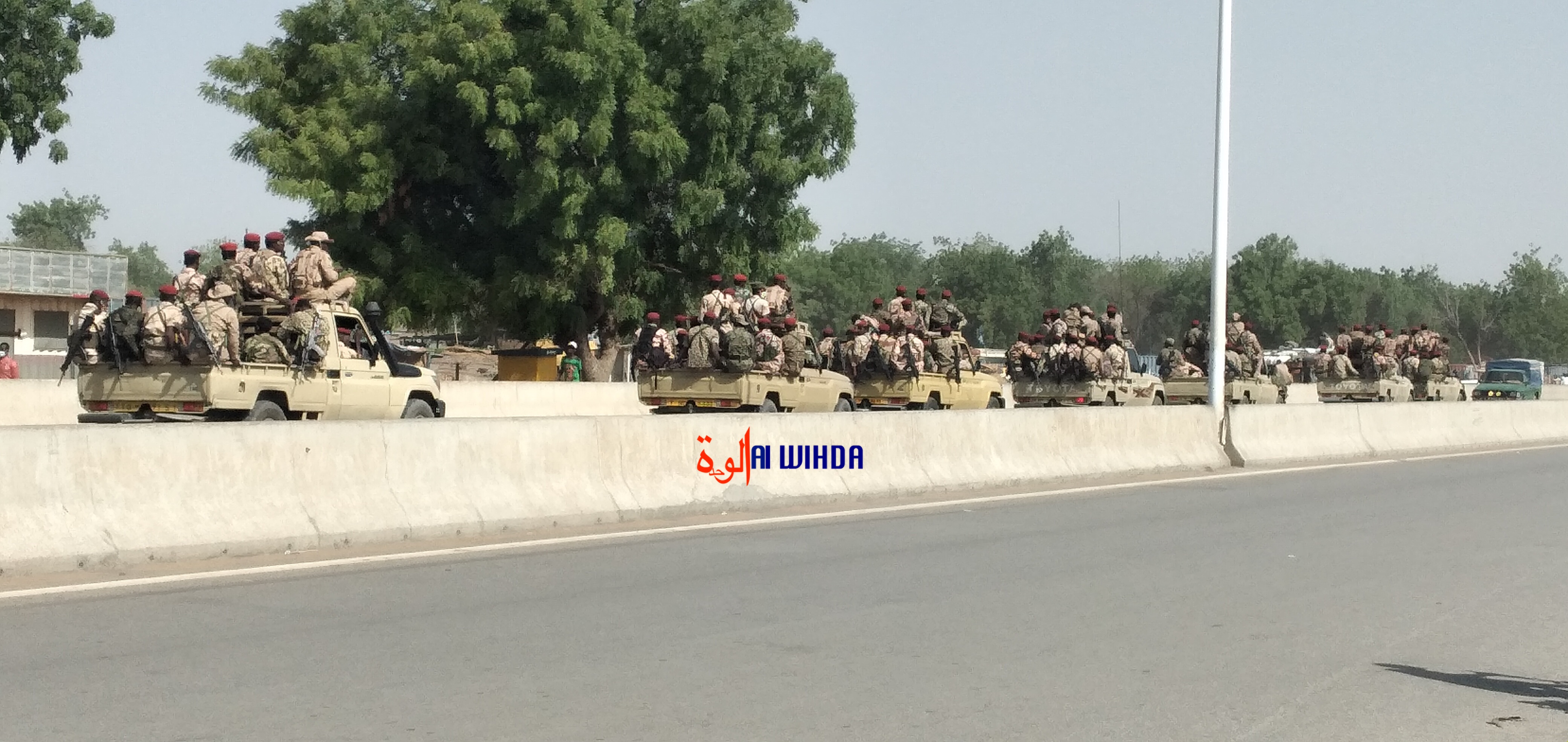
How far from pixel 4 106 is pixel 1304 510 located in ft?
136

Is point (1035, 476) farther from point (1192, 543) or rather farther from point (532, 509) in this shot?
point (532, 509)

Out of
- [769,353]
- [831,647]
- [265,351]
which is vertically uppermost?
[769,353]

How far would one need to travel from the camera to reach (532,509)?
1334 centimetres

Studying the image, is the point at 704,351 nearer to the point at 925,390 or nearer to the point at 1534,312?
the point at 925,390

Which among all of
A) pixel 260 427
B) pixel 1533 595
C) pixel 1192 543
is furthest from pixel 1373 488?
pixel 260 427

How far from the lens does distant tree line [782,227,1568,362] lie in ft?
366

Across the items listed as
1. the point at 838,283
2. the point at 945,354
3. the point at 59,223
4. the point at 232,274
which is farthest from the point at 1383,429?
the point at 59,223

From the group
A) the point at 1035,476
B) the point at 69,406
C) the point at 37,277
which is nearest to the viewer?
the point at 1035,476

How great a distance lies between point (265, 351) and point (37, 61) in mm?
32532

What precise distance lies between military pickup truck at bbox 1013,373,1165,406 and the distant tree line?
70.8 m

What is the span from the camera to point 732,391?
83.1ft

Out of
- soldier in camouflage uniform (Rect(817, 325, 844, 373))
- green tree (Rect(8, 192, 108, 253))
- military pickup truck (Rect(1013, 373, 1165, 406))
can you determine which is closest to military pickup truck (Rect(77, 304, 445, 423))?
soldier in camouflage uniform (Rect(817, 325, 844, 373))

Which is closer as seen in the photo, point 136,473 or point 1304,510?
point 136,473

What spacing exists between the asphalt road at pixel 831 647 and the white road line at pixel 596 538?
0.32m
